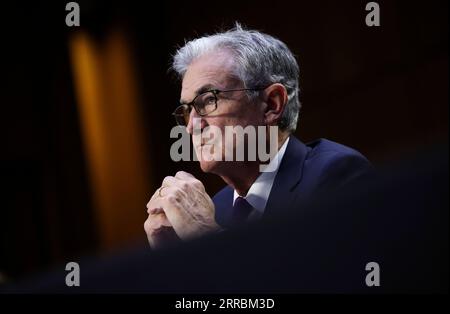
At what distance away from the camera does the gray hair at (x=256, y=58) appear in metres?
0.83

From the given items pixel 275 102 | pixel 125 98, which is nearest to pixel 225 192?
pixel 275 102

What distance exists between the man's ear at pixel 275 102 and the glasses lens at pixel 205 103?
7 cm

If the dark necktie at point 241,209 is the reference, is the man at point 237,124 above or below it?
above

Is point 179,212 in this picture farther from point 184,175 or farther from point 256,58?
point 256,58

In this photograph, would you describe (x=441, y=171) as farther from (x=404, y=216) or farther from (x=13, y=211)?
(x=13, y=211)

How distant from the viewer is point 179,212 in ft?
2.54

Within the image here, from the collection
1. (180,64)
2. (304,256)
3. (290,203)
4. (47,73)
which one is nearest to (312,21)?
(180,64)

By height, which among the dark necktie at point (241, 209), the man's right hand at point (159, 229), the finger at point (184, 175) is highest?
the finger at point (184, 175)

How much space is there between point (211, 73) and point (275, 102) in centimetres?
9

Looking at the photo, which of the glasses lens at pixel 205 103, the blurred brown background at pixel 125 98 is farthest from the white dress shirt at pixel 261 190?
the blurred brown background at pixel 125 98

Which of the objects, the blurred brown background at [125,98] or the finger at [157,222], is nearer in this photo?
the finger at [157,222]

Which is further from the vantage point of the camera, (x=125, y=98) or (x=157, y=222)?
(x=125, y=98)

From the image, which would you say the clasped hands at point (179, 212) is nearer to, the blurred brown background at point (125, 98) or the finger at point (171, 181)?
the finger at point (171, 181)

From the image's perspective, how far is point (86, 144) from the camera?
7.47ft
